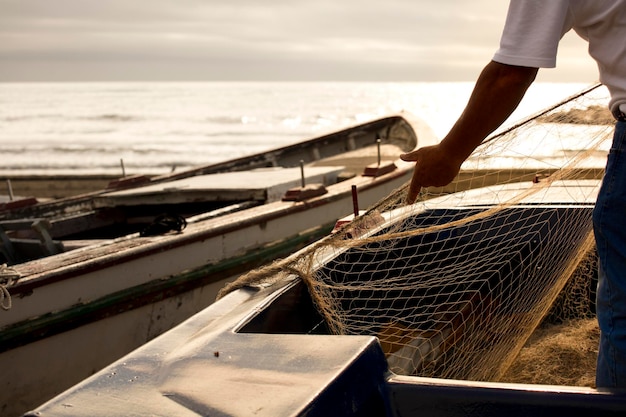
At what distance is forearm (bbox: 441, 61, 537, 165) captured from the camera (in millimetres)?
1646

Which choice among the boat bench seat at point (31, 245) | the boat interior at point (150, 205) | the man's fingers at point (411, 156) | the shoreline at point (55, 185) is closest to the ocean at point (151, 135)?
the shoreline at point (55, 185)

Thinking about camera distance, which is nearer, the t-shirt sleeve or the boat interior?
the t-shirt sleeve

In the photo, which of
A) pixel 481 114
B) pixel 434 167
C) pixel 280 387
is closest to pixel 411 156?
pixel 434 167

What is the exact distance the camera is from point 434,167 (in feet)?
6.43

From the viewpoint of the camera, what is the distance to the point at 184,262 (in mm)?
5707

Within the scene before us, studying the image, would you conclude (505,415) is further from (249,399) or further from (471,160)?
(471,160)

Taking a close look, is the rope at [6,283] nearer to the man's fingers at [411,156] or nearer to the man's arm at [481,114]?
the man's fingers at [411,156]

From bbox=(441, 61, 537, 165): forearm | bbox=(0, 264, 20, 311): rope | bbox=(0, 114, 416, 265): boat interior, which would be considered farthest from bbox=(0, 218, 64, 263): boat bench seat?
bbox=(441, 61, 537, 165): forearm

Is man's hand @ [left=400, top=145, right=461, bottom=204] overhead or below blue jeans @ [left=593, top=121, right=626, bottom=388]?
overhead

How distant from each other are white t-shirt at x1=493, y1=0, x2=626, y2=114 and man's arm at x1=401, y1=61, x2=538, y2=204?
0.06m

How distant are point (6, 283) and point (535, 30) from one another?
410 centimetres

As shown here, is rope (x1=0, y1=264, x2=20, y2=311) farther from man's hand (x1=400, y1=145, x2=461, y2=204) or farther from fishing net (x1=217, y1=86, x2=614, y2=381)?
man's hand (x1=400, y1=145, x2=461, y2=204)

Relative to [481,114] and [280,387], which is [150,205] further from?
[481,114]

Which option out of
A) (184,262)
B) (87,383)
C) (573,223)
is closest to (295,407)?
(87,383)
